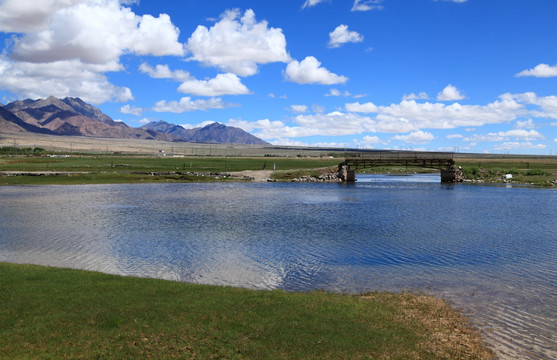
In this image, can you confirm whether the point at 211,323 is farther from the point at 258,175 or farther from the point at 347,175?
the point at 347,175

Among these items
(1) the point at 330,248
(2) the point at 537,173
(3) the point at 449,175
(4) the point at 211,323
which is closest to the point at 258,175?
(3) the point at 449,175

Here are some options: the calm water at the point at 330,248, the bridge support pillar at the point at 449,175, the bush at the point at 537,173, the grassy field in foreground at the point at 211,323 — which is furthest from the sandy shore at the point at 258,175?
the grassy field in foreground at the point at 211,323

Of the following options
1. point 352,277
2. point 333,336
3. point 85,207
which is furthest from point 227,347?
point 85,207

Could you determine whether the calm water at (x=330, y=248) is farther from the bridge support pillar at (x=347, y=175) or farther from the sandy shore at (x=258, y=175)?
the bridge support pillar at (x=347, y=175)

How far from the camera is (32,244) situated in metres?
30.4

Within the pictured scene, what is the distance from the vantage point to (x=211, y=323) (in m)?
14.6

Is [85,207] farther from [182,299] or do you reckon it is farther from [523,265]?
[523,265]

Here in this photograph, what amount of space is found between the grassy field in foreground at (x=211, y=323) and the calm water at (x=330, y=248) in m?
2.33

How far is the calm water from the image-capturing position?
20266 mm

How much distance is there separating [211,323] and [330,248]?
1703 centimetres

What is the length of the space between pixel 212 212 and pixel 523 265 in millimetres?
32861

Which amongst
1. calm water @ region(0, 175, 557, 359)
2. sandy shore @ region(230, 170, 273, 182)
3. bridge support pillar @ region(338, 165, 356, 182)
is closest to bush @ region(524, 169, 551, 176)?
bridge support pillar @ region(338, 165, 356, 182)

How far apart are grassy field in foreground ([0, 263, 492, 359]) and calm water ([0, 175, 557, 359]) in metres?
2.33

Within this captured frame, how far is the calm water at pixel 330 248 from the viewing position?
2027 cm
